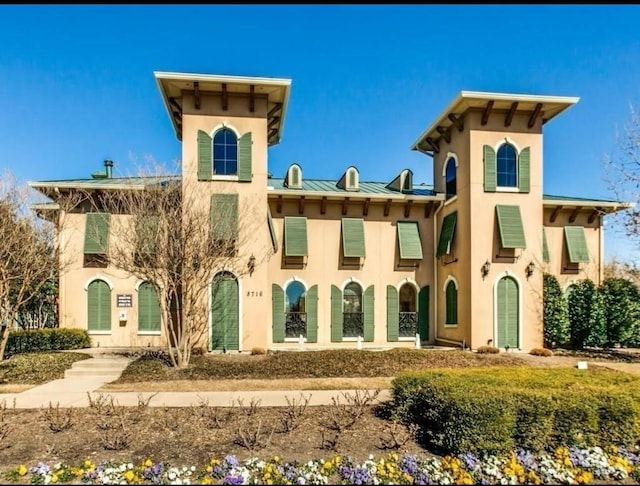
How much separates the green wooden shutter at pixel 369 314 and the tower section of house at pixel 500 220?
10.7ft

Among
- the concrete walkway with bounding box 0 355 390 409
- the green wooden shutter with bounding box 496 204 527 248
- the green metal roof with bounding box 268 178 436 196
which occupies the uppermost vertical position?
the green metal roof with bounding box 268 178 436 196

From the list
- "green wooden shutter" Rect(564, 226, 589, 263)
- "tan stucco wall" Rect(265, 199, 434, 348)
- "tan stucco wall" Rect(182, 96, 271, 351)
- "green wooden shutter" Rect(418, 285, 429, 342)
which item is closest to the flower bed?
"tan stucco wall" Rect(182, 96, 271, 351)

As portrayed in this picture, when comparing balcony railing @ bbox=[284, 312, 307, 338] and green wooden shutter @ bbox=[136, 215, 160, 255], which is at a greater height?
green wooden shutter @ bbox=[136, 215, 160, 255]

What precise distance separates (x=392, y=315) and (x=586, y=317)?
7719 mm

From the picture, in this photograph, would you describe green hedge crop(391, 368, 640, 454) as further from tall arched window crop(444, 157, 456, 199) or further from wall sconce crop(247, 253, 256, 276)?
tall arched window crop(444, 157, 456, 199)

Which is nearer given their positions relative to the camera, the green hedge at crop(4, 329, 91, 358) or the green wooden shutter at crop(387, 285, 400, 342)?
the green hedge at crop(4, 329, 91, 358)

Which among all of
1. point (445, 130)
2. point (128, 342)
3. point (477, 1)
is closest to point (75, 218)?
point (128, 342)

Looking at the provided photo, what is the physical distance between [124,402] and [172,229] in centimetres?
510

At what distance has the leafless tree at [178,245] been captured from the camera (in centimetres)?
1190

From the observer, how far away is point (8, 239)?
12594 millimetres

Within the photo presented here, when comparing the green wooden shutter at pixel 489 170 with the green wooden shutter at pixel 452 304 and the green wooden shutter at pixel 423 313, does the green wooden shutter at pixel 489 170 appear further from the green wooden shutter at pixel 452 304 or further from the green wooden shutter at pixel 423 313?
the green wooden shutter at pixel 423 313

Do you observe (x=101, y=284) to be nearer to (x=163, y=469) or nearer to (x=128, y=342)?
(x=128, y=342)

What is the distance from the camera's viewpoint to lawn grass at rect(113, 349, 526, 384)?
1076 centimetres

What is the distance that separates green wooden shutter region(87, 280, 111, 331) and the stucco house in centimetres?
4
